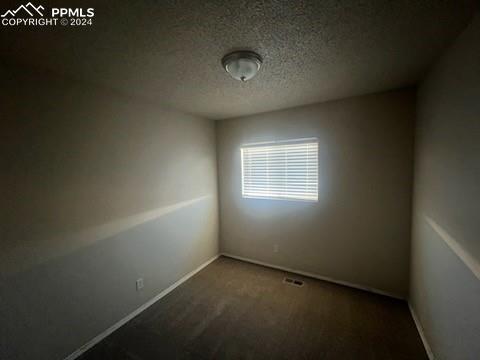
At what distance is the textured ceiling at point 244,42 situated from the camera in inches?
37.4

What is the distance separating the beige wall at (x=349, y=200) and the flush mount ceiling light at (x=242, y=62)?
1363 mm

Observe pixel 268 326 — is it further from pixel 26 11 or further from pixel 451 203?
pixel 26 11

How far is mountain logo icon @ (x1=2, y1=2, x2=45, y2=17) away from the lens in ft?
2.96

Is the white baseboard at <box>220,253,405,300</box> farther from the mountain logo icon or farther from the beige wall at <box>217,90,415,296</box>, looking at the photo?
the mountain logo icon

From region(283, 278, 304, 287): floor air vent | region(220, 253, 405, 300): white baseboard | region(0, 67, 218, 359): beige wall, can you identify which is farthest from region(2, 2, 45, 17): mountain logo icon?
region(220, 253, 405, 300): white baseboard

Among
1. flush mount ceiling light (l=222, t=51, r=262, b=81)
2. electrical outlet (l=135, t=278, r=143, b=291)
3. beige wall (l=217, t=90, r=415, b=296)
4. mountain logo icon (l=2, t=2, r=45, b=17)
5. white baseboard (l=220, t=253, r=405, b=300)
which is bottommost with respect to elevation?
white baseboard (l=220, t=253, r=405, b=300)

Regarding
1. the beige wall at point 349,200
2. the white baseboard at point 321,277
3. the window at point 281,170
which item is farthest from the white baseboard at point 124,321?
the window at point 281,170

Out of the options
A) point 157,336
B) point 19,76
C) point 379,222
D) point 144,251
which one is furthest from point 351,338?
point 19,76

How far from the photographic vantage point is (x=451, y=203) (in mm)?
1240

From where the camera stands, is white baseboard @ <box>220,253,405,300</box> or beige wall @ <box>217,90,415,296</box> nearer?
beige wall @ <box>217,90,415,296</box>

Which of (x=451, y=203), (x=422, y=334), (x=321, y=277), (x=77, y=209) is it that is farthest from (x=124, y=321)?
(x=451, y=203)

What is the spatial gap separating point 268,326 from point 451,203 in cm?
177

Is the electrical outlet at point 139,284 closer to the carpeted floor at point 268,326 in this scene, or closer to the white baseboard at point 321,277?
the carpeted floor at point 268,326

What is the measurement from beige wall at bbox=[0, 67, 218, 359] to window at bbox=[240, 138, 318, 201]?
3.74 ft
